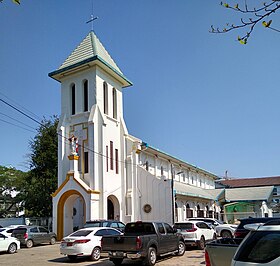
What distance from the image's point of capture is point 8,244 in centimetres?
2209

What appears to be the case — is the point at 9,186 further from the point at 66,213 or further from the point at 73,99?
the point at 66,213

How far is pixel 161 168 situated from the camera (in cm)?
4116

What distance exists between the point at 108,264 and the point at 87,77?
1973 centimetres

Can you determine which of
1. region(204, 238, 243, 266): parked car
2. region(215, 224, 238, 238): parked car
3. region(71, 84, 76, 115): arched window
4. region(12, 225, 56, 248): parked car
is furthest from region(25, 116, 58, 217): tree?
region(204, 238, 243, 266): parked car

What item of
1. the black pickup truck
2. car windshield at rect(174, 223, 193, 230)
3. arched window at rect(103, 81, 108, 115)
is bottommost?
the black pickup truck

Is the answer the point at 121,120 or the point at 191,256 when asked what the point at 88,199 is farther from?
the point at 191,256

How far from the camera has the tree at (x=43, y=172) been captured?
136 ft

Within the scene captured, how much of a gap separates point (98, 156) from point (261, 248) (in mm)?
25121

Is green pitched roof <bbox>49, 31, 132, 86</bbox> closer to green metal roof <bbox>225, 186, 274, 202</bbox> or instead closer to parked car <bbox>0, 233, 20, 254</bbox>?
parked car <bbox>0, 233, 20, 254</bbox>

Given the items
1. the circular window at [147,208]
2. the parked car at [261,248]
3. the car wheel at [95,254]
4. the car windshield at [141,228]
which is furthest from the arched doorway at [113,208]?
the parked car at [261,248]

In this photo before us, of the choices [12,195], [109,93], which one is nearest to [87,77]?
[109,93]

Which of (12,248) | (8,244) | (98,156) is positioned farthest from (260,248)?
(98,156)

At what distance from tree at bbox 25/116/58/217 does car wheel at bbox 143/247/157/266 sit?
2789 cm

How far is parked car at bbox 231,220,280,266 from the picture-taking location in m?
5.57
